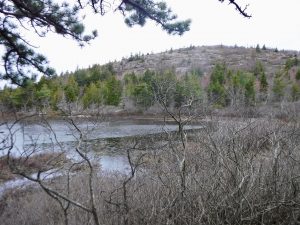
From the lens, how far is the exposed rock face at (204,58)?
127m

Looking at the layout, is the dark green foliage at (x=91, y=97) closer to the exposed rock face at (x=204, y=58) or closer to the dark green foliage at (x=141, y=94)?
the dark green foliage at (x=141, y=94)

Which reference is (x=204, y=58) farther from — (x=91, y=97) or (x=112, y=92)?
(x=91, y=97)

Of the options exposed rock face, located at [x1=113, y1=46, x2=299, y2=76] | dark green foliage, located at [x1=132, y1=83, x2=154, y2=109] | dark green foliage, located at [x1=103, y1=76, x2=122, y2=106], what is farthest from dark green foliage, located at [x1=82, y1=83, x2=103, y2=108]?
exposed rock face, located at [x1=113, y1=46, x2=299, y2=76]

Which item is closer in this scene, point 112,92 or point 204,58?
point 112,92

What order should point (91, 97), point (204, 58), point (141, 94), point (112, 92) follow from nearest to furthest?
point (91, 97) < point (141, 94) < point (112, 92) < point (204, 58)

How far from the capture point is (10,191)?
1419 cm

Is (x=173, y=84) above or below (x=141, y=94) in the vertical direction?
above

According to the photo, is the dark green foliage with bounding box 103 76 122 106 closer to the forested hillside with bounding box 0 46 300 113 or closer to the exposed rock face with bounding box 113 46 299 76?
the forested hillside with bounding box 0 46 300 113

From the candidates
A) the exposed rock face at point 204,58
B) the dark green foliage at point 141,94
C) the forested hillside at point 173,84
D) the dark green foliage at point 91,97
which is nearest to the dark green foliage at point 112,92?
the forested hillside at point 173,84

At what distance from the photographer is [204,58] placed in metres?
144

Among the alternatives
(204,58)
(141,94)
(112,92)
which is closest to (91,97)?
(141,94)

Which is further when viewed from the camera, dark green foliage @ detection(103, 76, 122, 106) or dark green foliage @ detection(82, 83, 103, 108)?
dark green foliage @ detection(103, 76, 122, 106)

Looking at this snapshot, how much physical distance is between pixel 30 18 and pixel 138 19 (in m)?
1.92

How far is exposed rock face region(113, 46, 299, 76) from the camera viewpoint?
→ 12714cm
